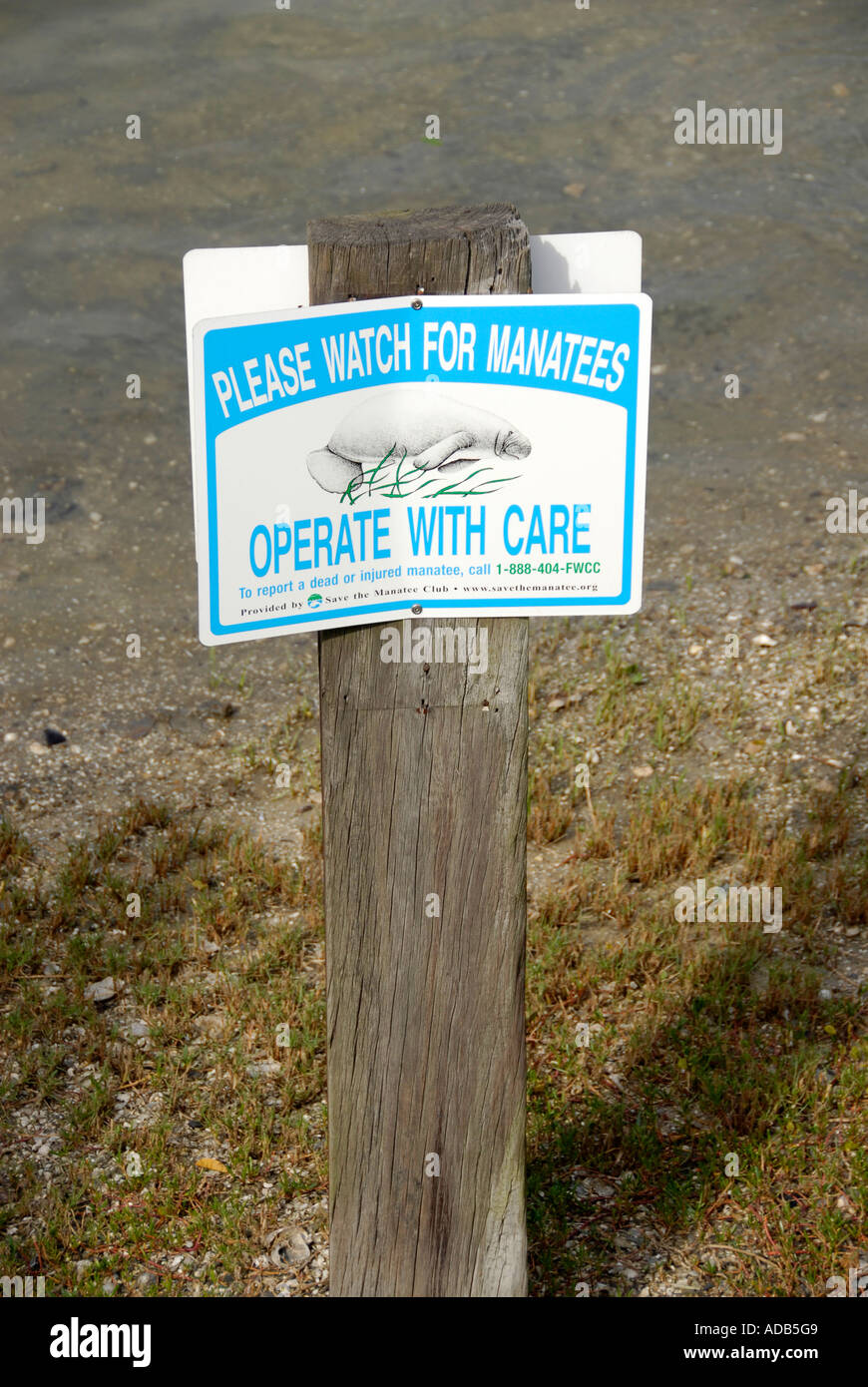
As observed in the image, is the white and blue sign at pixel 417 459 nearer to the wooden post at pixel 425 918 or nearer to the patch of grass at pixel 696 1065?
the wooden post at pixel 425 918

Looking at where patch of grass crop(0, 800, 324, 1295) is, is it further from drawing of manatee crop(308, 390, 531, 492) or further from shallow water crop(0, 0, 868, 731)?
drawing of manatee crop(308, 390, 531, 492)

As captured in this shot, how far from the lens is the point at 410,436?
2.96m

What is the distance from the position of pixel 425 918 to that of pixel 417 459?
104 centimetres

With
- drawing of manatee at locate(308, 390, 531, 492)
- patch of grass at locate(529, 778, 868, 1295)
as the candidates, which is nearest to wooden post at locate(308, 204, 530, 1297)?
drawing of manatee at locate(308, 390, 531, 492)

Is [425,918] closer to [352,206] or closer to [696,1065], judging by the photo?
[696,1065]

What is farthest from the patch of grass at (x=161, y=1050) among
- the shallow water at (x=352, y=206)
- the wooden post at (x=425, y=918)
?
the shallow water at (x=352, y=206)

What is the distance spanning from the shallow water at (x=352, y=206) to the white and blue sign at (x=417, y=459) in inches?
163

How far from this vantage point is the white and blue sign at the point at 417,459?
115 inches

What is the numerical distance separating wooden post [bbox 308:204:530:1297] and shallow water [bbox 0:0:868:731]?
4015mm

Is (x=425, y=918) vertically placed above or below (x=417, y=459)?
below

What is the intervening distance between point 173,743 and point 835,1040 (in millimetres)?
3350

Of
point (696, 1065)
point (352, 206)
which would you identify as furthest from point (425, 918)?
point (352, 206)

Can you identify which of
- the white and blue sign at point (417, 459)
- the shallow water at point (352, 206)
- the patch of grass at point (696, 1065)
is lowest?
the patch of grass at point (696, 1065)

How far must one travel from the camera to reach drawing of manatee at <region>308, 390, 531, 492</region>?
9.68ft
